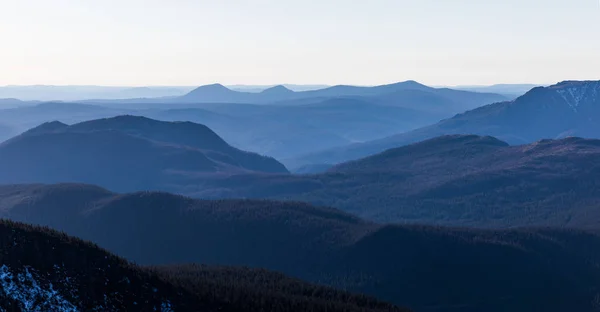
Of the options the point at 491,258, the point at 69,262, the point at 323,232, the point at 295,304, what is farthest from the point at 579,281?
the point at 69,262

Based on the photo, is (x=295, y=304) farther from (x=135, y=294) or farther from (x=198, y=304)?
(x=135, y=294)

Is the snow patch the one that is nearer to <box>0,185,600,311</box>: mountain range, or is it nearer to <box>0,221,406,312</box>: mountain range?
<box>0,221,406,312</box>: mountain range

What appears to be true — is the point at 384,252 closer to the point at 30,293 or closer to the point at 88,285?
the point at 88,285

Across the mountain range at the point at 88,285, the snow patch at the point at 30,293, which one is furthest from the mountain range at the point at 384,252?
the snow patch at the point at 30,293

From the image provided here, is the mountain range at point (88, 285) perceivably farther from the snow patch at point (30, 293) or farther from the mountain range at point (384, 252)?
the mountain range at point (384, 252)

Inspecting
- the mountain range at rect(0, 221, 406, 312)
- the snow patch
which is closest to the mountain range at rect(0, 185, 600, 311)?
the mountain range at rect(0, 221, 406, 312)

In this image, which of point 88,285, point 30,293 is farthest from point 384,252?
point 30,293
